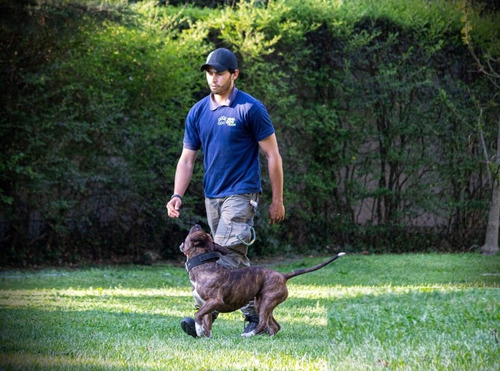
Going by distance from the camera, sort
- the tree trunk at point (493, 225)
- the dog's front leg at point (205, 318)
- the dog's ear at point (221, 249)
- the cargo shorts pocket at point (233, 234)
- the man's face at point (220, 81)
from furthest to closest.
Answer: the tree trunk at point (493, 225) → the man's face at point (220, 81) → the cargo shorts pocket at point (233, 234) → the dog's ear at point (221, 249) → the dog's front leg at point (205, 318)

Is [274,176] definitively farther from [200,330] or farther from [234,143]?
[200,330]

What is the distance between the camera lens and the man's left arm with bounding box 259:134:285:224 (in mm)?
6195

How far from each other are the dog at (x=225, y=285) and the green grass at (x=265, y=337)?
0.54 ft

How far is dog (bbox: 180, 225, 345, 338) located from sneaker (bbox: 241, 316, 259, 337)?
0.10ft

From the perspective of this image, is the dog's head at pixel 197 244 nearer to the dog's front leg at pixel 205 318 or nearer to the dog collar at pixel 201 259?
the dog collar at pixel 201 259

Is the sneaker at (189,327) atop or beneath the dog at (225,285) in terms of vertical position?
beneath

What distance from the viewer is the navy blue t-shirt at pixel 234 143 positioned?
6.20m

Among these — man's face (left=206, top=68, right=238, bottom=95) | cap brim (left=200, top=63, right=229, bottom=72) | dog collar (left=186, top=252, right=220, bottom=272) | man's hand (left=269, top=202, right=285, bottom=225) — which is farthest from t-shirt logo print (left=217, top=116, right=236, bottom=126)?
dog collar (left=186, top=252, right=220, bottom=272)

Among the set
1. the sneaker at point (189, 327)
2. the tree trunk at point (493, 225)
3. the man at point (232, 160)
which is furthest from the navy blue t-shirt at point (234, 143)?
the tree trunk at point (493, 225)

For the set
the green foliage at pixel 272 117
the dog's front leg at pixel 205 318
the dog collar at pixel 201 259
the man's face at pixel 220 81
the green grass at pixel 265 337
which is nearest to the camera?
the green grass at pixel 265 337

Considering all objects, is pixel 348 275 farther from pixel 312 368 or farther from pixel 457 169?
pixel 312 368

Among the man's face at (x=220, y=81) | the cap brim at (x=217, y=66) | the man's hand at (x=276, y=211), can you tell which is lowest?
the man's hand at (x=276, y=211)

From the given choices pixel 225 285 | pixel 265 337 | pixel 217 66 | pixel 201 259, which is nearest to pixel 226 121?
pixel 217 66

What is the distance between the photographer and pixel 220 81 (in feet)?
20.5
